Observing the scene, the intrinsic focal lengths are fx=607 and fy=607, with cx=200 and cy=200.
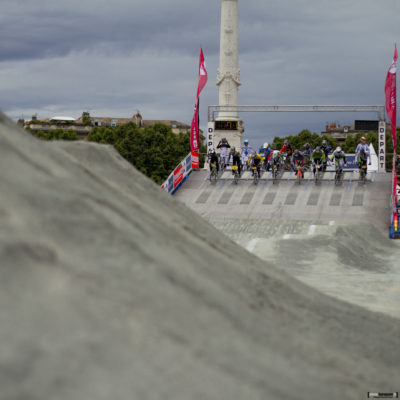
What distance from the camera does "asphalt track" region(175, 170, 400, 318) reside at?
15.5 meters

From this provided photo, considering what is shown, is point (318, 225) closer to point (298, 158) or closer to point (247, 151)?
point (298, 158)

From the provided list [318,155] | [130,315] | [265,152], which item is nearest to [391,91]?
[318,155]

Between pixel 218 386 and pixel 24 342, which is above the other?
pixel 24 342

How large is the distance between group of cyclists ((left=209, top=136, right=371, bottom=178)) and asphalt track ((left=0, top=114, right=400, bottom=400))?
23496 millimetres

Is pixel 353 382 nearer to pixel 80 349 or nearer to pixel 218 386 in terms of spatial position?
pixel 218 386

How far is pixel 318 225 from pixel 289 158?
11.9m

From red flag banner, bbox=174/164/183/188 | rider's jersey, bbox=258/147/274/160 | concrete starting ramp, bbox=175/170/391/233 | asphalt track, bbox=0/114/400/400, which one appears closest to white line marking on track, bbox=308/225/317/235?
concrete starting ramp, bbox=175/170/391/233

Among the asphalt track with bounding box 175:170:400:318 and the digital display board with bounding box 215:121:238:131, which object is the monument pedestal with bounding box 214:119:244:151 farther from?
the asphalt track with bounding box 175:170:400:318

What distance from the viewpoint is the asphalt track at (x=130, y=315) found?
4.62m

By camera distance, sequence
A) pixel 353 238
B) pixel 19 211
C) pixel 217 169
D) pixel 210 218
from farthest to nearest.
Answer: pixel 217 169, pixel 210 218, pixel 353 238, pixel 19 211

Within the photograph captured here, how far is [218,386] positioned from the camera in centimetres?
501

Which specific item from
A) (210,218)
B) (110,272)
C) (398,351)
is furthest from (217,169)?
(110,272)

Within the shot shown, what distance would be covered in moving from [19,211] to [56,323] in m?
1.16

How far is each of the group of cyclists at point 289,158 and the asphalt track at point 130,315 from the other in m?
23.5
